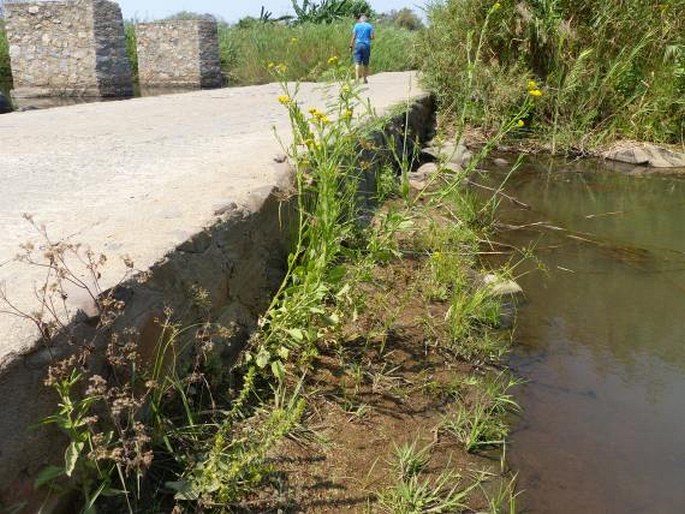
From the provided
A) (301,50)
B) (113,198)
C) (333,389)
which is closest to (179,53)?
(301,50)

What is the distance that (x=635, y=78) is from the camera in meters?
8.06

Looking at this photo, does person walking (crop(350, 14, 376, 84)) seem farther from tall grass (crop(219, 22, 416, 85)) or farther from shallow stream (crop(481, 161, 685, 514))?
shallow stream (crop(481, 161, 685, 514))

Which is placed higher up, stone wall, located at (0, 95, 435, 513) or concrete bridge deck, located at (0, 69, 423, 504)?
concrete bridge deck, located at (0, 69, 423, 504)

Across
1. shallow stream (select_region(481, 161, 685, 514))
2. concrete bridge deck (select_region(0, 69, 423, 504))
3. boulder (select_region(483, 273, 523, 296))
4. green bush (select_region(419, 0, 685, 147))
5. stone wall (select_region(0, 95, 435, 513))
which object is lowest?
shallow stream (select_region(481, 161, 685, 514))

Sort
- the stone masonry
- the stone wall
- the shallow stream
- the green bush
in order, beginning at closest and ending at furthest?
the stone wall → the shallow stream → the green bush → the stone masonry

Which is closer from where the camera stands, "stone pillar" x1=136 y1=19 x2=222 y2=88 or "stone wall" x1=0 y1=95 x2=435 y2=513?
"stone wall" x1=0 y1=95 x2=435 y2=513

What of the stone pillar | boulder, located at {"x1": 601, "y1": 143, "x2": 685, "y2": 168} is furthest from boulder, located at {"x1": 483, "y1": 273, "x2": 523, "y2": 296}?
the stone pillar

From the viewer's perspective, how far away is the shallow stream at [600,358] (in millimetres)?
2246

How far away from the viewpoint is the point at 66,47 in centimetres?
1258

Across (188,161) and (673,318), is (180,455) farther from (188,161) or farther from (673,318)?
(673,318)

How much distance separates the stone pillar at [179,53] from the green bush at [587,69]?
7.79m

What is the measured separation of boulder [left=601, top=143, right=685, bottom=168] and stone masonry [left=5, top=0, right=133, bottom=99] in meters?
9.45

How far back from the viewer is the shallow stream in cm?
225

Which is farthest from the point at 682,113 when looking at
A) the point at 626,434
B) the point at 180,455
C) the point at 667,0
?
the point at 180,455
